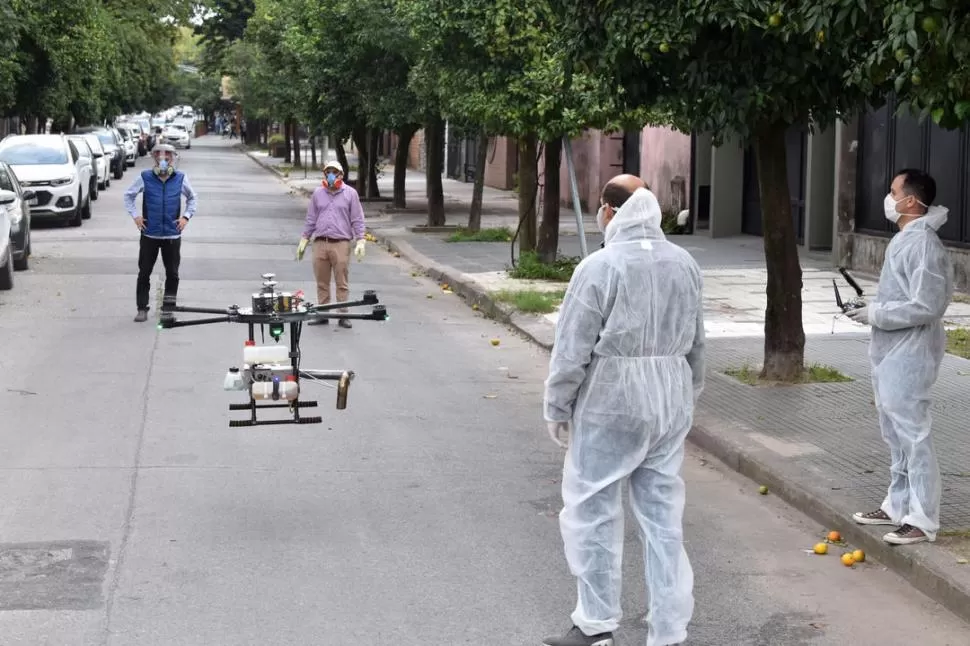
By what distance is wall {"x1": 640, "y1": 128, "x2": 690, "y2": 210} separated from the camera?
2816cm

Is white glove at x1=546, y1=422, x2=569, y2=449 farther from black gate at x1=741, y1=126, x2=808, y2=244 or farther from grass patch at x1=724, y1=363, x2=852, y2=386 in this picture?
black gate at x1=741, y1=126, x2=808, y2=244

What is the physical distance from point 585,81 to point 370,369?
14.4 feet

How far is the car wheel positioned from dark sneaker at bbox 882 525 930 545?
42.4ft

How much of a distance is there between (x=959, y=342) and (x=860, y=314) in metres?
6.72

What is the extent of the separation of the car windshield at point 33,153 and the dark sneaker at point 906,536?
78.5 feet

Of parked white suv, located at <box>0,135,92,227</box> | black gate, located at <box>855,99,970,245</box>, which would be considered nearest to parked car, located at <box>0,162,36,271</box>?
parked white suv, located at <box>0,135,92,227</box>

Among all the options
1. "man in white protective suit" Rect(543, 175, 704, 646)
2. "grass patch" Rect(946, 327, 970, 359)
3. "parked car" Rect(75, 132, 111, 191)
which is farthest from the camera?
"parked car" Rect(75, 132, 111, 191)

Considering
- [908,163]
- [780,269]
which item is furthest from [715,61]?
[908,163]

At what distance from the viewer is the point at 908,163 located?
18.7m

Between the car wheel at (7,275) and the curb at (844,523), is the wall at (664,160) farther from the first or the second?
the curb at (844,523)

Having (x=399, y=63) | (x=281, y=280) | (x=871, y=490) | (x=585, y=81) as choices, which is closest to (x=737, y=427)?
(x=871, y=490)

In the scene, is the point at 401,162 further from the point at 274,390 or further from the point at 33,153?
the point at 274,390

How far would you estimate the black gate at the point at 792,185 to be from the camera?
23.9 metres

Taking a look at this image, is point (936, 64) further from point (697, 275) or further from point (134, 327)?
point (134, 327)
